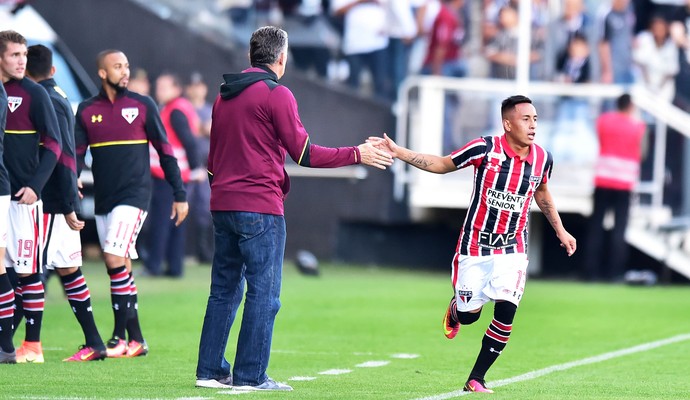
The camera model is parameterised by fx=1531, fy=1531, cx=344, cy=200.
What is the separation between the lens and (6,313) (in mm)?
10633

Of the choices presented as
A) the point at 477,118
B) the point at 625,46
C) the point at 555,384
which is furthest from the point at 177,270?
the point at 555,384

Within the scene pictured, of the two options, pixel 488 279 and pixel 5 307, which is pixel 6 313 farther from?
pixel 488 279

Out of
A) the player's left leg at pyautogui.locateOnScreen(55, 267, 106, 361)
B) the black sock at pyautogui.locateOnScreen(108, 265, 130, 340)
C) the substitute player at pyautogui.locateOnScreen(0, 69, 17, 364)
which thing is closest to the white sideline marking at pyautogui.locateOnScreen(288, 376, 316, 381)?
the player's left leg at pyautogui.locateOnScreen(55, 267, 106, 361)

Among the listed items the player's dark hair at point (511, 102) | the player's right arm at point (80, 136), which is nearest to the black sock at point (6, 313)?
the player's right arm at point (80, 136)

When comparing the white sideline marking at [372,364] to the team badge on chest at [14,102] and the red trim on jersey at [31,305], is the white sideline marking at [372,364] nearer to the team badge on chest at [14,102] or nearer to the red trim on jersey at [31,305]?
the red trim on jersey at [31,305]

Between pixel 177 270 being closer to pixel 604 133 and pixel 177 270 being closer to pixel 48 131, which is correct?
pixel 604 133

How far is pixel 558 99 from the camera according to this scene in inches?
822

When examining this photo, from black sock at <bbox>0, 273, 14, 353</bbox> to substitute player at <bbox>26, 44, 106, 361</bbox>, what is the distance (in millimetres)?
434

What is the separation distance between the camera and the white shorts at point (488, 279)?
9672 millimetres

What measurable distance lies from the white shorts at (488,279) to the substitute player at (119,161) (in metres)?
2.77

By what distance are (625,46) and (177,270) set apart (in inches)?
293

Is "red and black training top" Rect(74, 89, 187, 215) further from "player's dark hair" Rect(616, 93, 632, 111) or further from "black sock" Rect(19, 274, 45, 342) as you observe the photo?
"player's dark hair" Rect(616, 93, 632, 111)

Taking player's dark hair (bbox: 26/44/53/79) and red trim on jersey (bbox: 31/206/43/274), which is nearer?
red trim on jersey (bbox: 31/206/43/274)

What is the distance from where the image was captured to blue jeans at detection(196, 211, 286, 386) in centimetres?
925
